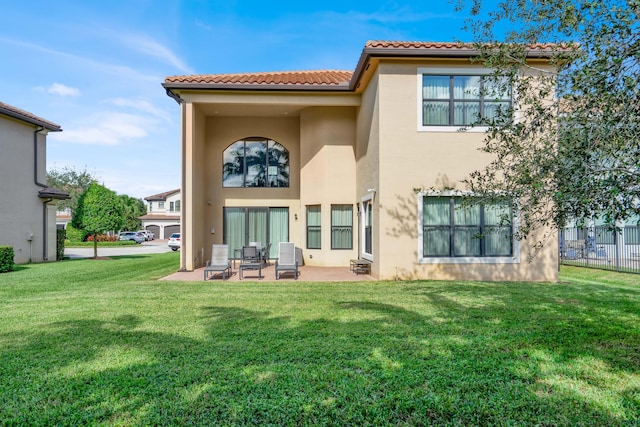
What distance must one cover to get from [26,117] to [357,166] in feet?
54.2

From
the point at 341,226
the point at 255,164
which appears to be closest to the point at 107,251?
the point at 255,164

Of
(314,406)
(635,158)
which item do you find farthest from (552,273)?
(314,406)

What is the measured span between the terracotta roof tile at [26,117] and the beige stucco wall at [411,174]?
684 inches

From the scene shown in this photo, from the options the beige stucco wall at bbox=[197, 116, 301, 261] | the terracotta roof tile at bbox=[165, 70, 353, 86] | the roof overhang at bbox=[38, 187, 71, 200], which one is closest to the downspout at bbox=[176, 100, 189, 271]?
Result: the terracotta roof tile at bbox=[165, 70, 353, 86]

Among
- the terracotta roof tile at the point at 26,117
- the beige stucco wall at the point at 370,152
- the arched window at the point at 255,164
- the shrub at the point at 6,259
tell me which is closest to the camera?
the beige stucco wall at the point at 370,152

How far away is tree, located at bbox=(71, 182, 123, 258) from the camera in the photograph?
1914 cm

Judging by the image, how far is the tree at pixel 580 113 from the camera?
167 inches

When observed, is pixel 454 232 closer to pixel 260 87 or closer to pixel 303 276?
pixel 303 276

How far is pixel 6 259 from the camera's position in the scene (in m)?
14.2

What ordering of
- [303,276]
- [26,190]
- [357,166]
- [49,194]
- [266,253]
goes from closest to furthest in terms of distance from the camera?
[303,276] < [357,166] < [266,253] < [26,190] < [49,194]

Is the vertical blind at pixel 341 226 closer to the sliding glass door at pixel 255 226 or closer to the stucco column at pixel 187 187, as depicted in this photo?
the sliding glass door at pixel 255 226

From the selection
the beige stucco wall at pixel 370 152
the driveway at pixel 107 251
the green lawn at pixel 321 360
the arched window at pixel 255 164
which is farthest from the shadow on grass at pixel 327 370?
the driveway at pixel 107 251

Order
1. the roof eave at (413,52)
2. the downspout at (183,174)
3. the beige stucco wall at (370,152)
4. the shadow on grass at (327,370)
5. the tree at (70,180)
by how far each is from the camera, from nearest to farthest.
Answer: the shadow on grass at (327,370) < the roof eave at (413,52) < the beige stucco wall at (370,152) < the downspout at (183,174) < the tree at (70,180)

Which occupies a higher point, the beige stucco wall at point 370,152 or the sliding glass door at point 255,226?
the beige stucco wall at point 370,152
